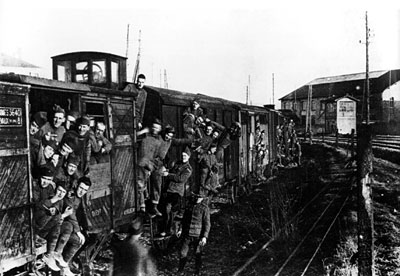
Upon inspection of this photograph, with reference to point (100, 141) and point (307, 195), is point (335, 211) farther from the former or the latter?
point (100, 141)

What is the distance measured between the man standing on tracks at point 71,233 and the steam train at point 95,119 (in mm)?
326

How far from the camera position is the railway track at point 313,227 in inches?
310

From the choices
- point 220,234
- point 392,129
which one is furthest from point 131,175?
point 392,129

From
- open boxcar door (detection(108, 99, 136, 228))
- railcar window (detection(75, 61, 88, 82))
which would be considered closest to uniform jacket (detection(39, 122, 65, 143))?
open boxcar door (detection(108, 99, 136, 228))

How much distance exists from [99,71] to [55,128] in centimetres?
326

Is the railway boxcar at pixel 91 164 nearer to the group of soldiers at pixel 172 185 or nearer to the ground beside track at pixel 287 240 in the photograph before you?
the group of soldiers at pixel 172 185

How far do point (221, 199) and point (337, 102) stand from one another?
3601 cm

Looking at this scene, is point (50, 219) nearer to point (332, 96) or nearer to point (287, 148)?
point (287, 148)

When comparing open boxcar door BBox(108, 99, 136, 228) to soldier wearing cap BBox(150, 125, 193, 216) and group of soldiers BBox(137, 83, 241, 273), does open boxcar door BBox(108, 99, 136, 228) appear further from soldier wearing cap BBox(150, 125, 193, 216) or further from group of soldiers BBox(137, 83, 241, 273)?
soldier wearing cap BBox(150, 125, 193, 216)

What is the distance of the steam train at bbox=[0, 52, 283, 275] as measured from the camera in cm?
484

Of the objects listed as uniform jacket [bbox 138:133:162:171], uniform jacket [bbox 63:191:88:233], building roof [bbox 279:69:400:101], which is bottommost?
uniform jacket [bbox 63:191:88:233]

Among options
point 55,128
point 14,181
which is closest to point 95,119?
point 55,128

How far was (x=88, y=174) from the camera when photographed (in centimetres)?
628

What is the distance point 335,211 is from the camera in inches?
447
